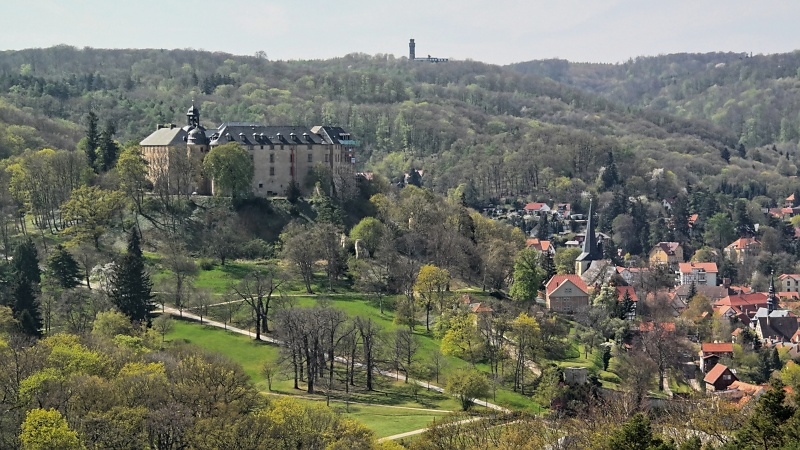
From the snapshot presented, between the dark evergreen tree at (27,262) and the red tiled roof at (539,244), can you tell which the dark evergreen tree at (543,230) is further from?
the dark evergreen tree at (27,262)

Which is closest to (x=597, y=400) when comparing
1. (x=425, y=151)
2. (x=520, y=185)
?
(x=520, y=185)

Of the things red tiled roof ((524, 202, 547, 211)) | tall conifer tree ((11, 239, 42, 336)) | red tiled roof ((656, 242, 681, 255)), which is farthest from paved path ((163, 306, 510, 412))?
red tiled roof ((524, 202, 547, 211))

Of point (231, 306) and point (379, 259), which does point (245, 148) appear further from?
point (231, 306)

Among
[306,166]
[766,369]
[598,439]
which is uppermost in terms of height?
[306,166]

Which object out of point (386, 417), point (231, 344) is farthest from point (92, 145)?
point (386, 417)

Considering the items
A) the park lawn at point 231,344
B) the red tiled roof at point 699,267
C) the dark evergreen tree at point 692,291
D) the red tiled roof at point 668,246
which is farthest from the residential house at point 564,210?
the park lawn at point 231,344

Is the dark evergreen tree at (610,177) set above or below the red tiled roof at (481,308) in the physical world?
above
